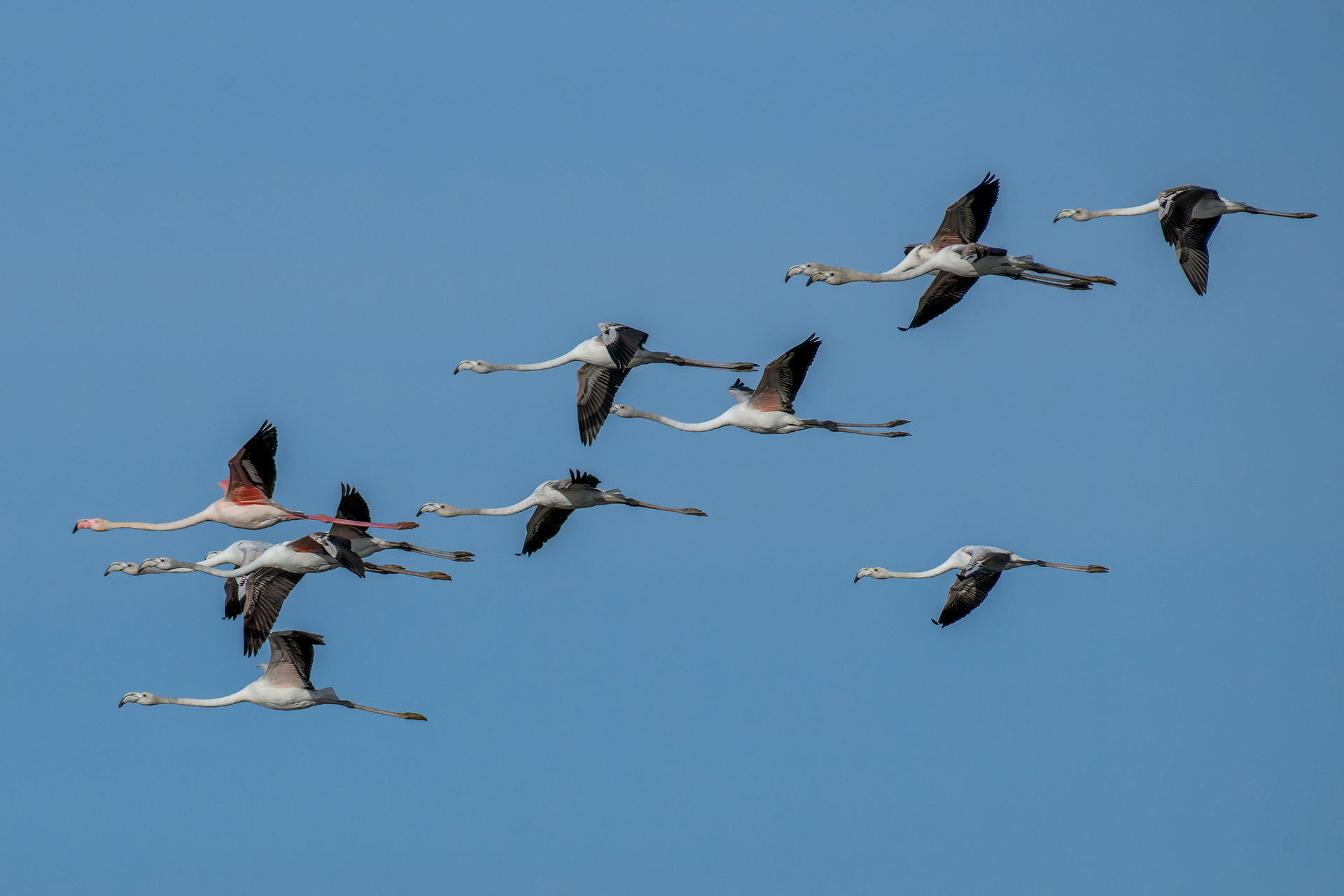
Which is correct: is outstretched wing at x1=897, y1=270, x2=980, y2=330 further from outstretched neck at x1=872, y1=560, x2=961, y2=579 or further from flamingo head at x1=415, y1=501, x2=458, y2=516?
flamingo head at x1=415, y1=501, x2=458, y2=516

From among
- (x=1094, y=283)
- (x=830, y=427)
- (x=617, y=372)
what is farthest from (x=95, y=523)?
(x=1094, y=283)

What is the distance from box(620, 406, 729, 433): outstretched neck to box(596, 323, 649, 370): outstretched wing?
284 centimetres

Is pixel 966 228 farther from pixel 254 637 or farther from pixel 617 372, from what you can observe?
pixel 254 637

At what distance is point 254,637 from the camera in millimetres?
36438

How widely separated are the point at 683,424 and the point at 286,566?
836 centimetres

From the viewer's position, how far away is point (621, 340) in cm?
3522

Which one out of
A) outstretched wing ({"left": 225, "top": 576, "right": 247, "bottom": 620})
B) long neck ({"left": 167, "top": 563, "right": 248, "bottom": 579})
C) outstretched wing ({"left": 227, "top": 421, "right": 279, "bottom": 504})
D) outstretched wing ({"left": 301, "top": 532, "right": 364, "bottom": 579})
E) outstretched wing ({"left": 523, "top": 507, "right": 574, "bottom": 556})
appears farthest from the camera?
outstretched wing ({"left": 225, "top": 576, "right": 247, "bottom": 620})

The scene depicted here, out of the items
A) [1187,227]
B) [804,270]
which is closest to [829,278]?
[804,270]

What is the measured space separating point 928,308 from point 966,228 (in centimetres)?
229

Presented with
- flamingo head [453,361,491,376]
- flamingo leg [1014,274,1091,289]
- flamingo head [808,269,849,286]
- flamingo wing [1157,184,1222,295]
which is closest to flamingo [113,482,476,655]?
flamingo head [453,361,491,376]

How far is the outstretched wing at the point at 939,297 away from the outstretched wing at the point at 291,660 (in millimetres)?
12667

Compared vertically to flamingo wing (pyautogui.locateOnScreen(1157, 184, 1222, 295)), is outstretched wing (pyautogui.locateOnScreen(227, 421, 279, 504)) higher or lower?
lower

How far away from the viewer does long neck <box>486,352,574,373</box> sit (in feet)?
122

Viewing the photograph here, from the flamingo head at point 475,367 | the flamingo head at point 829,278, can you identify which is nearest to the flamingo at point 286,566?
the flamingo head at point 475,367
